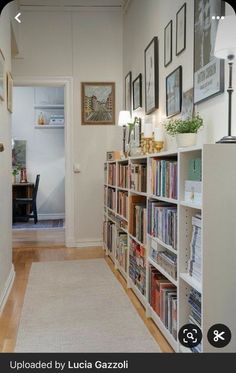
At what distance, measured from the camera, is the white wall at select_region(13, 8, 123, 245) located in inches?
158

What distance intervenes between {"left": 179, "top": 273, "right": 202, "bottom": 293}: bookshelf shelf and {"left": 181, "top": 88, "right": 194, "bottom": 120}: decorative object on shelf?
919mm

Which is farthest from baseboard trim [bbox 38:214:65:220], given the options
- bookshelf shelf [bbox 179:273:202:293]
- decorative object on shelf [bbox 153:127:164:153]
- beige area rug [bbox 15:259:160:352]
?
bookshelf shelf [bbox 179:273:202:293]

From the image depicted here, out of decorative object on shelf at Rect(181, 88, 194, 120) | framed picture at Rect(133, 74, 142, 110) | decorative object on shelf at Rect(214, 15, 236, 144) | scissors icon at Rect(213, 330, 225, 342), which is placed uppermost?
framed picture at Rect(133, 74, 142, 110)

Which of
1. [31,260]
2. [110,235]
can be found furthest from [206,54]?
[31,260]

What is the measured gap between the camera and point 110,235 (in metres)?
3.46

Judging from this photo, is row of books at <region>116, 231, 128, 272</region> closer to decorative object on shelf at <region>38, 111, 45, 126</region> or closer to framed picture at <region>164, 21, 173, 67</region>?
framed picture at <region>164, 21, 173, 67</region>

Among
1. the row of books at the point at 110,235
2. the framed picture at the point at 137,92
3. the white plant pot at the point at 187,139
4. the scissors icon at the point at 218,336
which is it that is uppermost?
the framed picture at the point at 137,92

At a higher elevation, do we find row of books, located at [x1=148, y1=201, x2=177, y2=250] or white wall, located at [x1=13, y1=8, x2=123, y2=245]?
white wall, located at [x1=13, y1=8, x2=123, y2=245]

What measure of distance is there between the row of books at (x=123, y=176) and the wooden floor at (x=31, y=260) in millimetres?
659

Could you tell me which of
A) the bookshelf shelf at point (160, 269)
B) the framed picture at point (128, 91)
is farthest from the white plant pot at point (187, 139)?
the framed picture at point (128, 91)

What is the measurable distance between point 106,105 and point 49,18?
39.9 inches

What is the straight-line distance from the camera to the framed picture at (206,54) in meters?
1.72

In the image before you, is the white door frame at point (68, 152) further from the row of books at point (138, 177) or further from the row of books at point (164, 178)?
the row of books at point (164, 178)

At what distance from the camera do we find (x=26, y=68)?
4.04 meters
